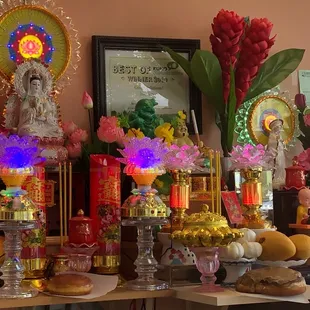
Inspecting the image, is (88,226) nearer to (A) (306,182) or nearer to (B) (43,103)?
(B) (43,103)

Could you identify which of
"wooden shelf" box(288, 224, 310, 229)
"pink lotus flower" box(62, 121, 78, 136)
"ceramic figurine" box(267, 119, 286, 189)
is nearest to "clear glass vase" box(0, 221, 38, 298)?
"pink lotus flower" box(62, 121, 78, 136)

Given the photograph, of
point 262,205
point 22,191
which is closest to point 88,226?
point 22,191

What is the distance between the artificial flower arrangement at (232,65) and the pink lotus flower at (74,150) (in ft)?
1.56

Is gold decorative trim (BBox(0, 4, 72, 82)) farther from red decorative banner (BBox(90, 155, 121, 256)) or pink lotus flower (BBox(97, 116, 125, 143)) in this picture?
red decorative banner (BBox(90, 155, 121, 256))

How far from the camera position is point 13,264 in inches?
67.4

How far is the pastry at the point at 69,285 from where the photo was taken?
173cm

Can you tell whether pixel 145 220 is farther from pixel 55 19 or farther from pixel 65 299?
pixel 55 19

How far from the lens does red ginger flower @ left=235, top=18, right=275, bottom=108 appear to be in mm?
2387

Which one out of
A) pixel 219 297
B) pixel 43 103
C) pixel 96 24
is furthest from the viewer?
pixel 96 24

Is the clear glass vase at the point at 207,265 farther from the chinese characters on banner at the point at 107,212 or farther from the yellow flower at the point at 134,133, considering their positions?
the yellow flower at the point at 134,133

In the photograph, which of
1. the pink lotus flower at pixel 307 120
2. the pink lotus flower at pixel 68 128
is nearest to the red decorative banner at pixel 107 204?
the pink lotus flower at pixel 68 128

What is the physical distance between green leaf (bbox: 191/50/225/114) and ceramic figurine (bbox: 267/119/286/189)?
22 centimetres

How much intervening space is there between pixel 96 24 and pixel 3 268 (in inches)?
38.6

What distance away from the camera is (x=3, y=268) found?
170cm
